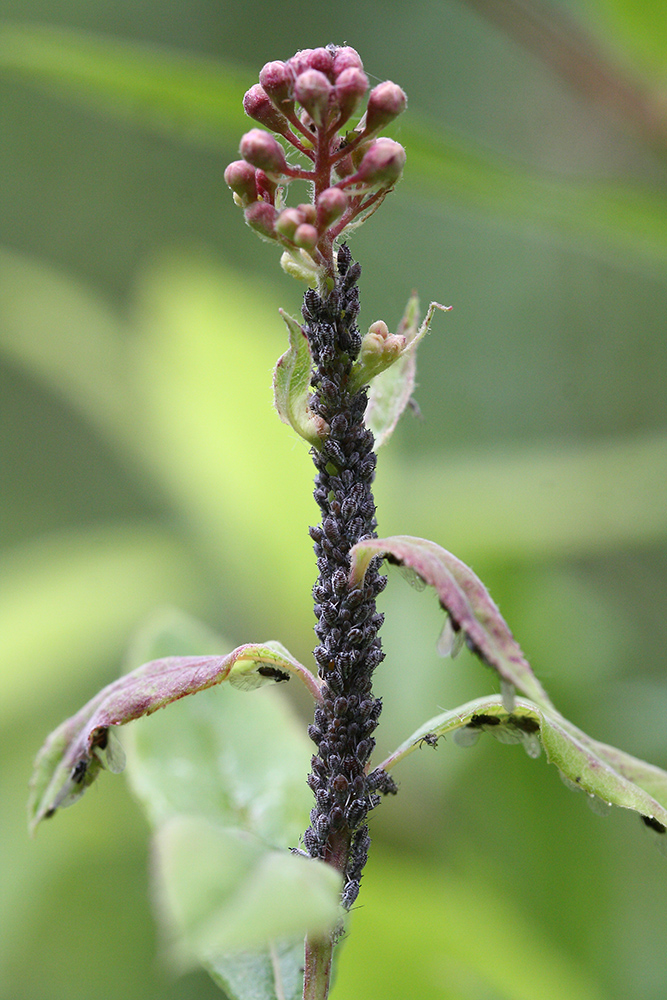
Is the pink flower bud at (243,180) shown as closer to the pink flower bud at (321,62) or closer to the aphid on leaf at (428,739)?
the pink flower bud at (321,62)

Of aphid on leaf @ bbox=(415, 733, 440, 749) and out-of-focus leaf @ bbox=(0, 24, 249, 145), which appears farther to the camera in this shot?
out-of-focus leaf @ bbox=(0, 24, 249, 145)

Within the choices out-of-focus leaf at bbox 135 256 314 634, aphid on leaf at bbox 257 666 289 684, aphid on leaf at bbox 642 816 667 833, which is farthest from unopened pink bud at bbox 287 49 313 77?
out-of-focus leaf at bbox 135 256 314 634

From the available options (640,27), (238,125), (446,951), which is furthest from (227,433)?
(446,951)

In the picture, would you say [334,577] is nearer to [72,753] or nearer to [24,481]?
[72,753]

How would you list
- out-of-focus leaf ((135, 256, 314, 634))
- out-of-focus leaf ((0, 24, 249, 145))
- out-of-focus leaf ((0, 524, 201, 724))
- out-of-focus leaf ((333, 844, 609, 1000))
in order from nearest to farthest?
out-of-focus leaf ((333, 844, 609, 1000)) → out-of-focus leaf ((0, 24, 249, 145)) → out-of-focus leaf ((0, 524, 201, 724)) → out-of-focus leaf ((135, 256, 314, 634))

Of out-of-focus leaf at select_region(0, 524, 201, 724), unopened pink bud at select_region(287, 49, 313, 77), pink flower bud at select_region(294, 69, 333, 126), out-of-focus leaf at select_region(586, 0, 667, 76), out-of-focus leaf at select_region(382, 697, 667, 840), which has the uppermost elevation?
out-of-focus leaf at select_region(586, 0, 667, 76)

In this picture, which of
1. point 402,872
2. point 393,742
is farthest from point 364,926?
point 393,742

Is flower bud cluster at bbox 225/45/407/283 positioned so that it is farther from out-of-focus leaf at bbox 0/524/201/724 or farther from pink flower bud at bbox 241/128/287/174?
out-of-focus leaf at bbox 0/524/201/724

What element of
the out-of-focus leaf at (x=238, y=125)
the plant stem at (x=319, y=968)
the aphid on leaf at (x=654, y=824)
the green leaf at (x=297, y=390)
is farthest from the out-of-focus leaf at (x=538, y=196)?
the plant stem at (x=319, y=968)
